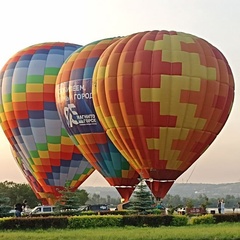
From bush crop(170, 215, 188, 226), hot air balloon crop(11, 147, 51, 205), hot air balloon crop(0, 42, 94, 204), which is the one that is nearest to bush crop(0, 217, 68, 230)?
bush crop(170, 215, 188, 226)

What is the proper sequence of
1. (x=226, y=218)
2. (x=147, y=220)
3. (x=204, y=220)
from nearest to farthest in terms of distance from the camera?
(x=147, y=220), (x=204, y=220), (x=226, y=218)

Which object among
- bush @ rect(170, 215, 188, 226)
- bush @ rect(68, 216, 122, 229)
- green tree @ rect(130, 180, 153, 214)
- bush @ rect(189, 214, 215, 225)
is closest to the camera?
bush @ rect(68, 216, 122, 229)

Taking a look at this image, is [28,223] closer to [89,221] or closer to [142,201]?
[89,221]

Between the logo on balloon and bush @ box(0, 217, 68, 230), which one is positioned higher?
the logo on balloon

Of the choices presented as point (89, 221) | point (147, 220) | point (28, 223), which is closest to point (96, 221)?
point (89, 221)

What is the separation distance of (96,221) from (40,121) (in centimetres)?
1574

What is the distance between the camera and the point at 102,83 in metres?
29.4

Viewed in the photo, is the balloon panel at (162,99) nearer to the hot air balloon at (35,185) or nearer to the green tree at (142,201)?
the green tree at (142,201)

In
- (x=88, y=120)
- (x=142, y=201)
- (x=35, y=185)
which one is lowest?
(x=142, y=201)

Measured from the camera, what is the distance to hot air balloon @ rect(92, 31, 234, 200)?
1113 inches

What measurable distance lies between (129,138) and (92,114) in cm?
377

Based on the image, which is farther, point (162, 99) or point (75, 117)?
point (75, 117)

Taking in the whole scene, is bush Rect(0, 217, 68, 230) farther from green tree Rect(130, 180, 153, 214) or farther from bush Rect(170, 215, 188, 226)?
green tree Rect(130, 180, 153, 214)

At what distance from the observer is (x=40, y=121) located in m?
35.8
